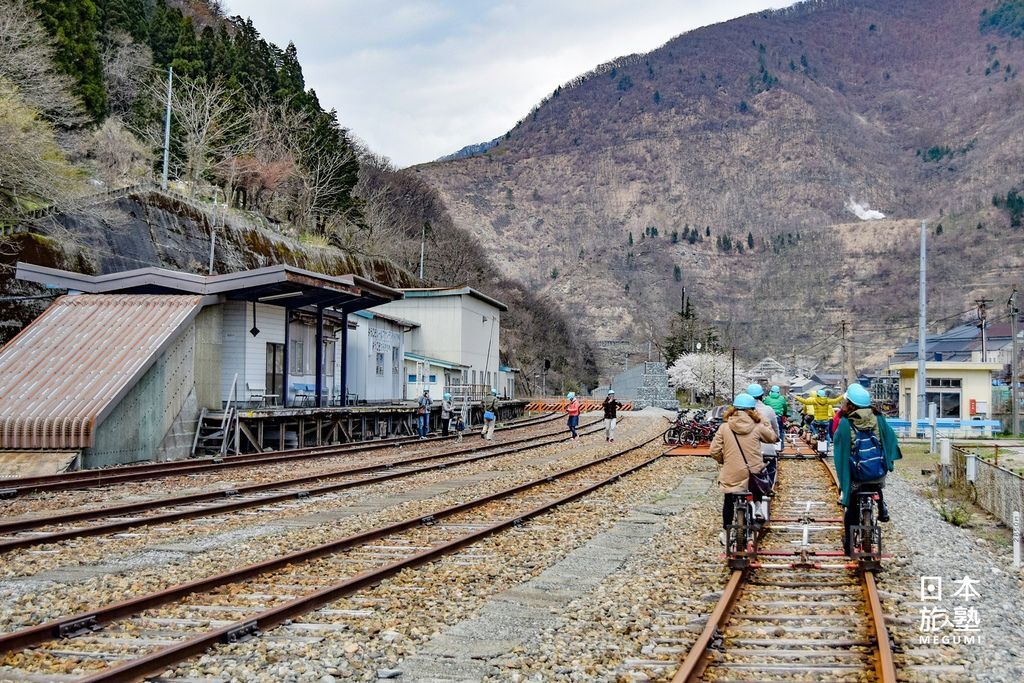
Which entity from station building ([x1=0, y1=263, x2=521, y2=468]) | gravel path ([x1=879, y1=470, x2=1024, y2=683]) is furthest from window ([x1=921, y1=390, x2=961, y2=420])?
gravel path ([x1=879, y1=470, x2=1024, y2=683])

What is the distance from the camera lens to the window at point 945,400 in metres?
43.6

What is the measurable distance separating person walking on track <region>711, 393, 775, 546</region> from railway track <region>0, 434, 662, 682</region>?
9.95ft

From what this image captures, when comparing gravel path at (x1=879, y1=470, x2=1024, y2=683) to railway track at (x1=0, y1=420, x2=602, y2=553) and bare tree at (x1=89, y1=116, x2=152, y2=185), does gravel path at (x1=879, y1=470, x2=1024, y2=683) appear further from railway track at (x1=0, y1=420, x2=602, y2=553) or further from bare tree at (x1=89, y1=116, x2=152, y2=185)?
bare tree at (x1=89, y1=116, x2=152, y2=185)

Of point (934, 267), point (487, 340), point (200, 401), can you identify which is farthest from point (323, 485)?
point (934, 267)

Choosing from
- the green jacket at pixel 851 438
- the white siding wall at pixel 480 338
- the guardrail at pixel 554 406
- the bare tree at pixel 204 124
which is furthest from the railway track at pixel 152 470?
the guardrail at pixel 554 406

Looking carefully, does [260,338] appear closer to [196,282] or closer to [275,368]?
[275,368]

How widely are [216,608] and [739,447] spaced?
202 inches

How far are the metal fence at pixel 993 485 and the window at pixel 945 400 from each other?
2729 centimetres

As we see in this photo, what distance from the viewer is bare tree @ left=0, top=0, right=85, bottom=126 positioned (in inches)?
1389

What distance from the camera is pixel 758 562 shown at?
9586 mm

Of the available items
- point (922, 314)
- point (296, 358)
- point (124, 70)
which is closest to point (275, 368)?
point (296, 358)

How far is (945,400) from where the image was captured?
44.0m

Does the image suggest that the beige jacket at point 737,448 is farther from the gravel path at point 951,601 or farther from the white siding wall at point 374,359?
the white siding wall at point 374,359

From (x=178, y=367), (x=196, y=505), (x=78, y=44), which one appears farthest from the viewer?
(x=78, y=44)
